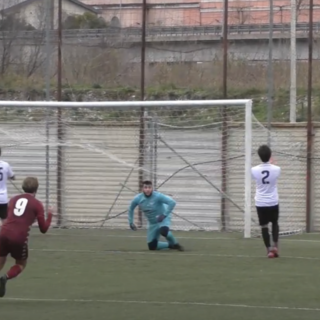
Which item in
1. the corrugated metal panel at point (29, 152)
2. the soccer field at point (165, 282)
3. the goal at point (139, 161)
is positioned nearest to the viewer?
the soccer field at point (165, 282)

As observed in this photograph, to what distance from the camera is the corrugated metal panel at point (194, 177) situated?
22.8m

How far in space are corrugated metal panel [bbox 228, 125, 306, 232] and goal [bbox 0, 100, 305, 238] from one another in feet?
0.07

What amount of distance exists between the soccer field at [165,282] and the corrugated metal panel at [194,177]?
3.51 meters

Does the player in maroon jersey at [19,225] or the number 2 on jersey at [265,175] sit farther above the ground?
the number 2 on jersey at [265,175]

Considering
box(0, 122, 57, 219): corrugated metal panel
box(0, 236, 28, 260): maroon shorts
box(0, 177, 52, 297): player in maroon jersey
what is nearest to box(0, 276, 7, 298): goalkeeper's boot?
box(0, 177, 52, 297): player in maroon jersey

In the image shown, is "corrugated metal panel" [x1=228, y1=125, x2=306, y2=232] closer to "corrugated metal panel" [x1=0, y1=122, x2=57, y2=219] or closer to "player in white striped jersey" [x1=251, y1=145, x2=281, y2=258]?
"corrugated metal panel" [x1=0, y1=122, x2=57, y2=219]

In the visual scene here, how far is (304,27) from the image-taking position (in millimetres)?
29469

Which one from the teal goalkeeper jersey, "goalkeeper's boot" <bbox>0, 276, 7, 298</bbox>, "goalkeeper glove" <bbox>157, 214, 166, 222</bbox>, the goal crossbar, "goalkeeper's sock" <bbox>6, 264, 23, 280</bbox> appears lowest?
"goalkeeper's boot" <bbox>0, 276, 7, 298</bbox>

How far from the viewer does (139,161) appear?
23.3 meters

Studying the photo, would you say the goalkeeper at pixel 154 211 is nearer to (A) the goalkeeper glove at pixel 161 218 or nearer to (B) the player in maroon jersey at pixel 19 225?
(A) the goalkeeper glove at pixel 161 218

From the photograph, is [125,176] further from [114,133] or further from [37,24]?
[37,24]

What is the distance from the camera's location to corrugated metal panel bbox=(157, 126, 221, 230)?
2281 centimetres

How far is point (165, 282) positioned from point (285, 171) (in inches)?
398

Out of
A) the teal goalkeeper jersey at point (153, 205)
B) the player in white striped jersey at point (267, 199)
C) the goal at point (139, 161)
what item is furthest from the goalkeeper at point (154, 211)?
the goal at point (139, 161)
